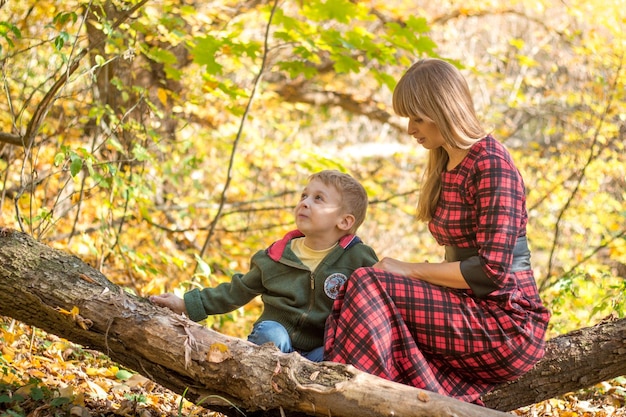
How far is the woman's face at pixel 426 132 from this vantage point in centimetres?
259

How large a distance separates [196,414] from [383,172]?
7.17 meters

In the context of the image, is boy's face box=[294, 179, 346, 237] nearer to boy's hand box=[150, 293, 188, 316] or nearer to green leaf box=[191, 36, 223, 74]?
boy's hand box=[150, 293, 188, 316]

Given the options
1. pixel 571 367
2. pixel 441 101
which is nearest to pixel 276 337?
pixel 441 101

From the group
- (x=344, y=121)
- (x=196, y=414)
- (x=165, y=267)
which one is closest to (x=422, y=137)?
(x=196, y=414)

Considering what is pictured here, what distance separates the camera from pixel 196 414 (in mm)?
2912

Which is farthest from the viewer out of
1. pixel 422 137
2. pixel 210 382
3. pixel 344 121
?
pixel 344 121

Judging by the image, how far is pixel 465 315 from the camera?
2465 mm

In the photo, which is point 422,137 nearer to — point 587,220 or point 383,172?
point 587,220

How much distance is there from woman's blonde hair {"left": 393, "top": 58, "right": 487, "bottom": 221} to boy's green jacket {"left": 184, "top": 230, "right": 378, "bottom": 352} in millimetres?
617

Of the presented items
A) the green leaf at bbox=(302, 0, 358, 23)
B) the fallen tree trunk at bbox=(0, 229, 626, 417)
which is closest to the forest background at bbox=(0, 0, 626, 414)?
the green leaf at bbox=(302, 0, 358, 23)

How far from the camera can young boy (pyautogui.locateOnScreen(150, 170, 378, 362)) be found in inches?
107

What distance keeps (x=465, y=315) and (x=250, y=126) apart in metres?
6.28

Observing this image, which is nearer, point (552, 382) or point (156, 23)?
point (552, 382)

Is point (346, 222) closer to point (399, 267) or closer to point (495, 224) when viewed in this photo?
point (399, 267)
